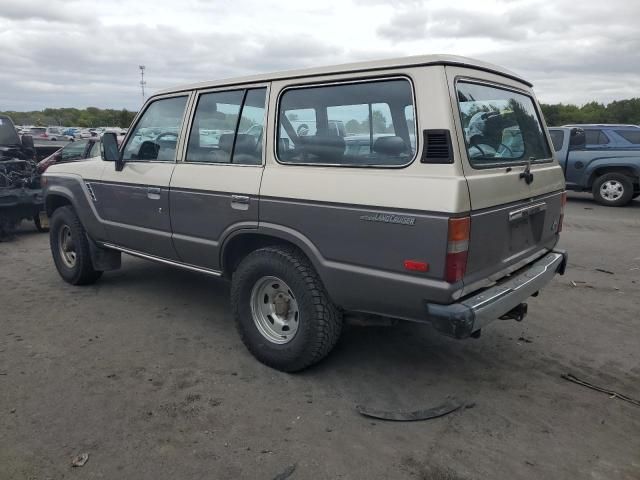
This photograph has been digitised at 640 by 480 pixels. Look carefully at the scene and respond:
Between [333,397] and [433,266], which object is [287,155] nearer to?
[433,266]

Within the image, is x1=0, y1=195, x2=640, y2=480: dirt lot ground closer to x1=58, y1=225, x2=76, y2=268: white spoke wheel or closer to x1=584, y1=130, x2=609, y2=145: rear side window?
x1=58, y1=225, x2=76, y2=268: white spoke wheel

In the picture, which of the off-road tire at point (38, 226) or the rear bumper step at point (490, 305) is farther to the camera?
the off-road tire at point (38, 226)

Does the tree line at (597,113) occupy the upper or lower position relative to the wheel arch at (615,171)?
upper

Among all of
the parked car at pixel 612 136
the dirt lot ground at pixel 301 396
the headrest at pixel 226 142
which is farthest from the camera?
the parked car at pixel 612 136

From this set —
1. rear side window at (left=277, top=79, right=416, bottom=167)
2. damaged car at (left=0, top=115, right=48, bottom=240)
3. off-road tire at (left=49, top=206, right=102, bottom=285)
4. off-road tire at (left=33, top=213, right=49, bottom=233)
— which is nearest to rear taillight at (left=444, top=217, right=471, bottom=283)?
rear side window at (left=277, top=79, right=416, bottom=167)

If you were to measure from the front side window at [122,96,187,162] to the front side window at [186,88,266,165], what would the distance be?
240mm

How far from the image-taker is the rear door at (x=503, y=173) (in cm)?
288

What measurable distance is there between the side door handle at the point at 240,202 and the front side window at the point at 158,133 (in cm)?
90

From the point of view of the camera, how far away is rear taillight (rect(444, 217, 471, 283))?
267 centimetres

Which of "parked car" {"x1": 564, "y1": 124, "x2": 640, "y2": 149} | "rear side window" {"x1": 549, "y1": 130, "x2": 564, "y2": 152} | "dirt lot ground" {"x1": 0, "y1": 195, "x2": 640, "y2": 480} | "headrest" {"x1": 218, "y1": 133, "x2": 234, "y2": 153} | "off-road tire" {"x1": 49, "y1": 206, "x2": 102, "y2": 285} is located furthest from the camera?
"rear side window" {"x1": 549, "y1": 130, "x2": 564, "y2": 152}

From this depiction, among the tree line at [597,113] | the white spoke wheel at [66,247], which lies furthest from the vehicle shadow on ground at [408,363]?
the tree line at [597,113]

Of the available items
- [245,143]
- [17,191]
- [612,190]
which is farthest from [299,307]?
[612,190]

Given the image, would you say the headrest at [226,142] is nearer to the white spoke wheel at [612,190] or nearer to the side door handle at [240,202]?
the side door handle at [240,202]

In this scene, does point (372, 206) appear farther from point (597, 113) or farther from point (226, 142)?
point (597, 113)
